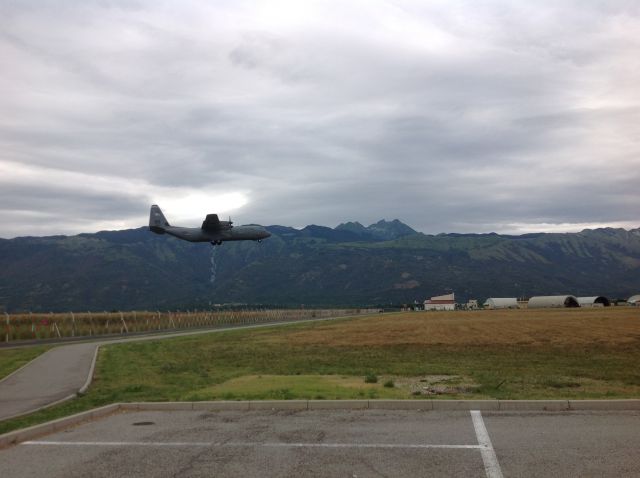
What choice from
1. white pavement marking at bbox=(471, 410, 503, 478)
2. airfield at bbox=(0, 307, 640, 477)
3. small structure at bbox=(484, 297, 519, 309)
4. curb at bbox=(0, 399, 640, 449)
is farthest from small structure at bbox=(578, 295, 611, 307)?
white pavement marking at bbox=(471, 410, 503, 478)

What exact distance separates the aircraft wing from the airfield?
42735 mm

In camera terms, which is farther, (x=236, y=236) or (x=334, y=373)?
(x=236, y=236)

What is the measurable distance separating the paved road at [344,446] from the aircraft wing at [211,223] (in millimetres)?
53564

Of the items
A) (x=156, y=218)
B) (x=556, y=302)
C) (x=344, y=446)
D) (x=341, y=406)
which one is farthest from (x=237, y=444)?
(x=556, y=302)

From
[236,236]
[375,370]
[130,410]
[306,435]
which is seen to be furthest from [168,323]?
[306,435]

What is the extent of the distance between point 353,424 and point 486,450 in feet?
10.8

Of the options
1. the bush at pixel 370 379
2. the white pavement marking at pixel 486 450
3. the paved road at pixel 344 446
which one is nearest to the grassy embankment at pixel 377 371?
the bush at pixel 370 379

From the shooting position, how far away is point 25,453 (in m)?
11.4

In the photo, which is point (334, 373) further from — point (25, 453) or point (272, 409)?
point (25, 453)

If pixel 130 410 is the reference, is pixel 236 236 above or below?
above

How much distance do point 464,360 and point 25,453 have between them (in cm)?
1960

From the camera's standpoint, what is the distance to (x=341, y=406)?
1495cm

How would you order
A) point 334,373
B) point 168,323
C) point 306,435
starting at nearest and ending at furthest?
1. point 306,435
2. point 334,373
3. point 168,323

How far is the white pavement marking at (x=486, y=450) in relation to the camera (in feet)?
30.8
